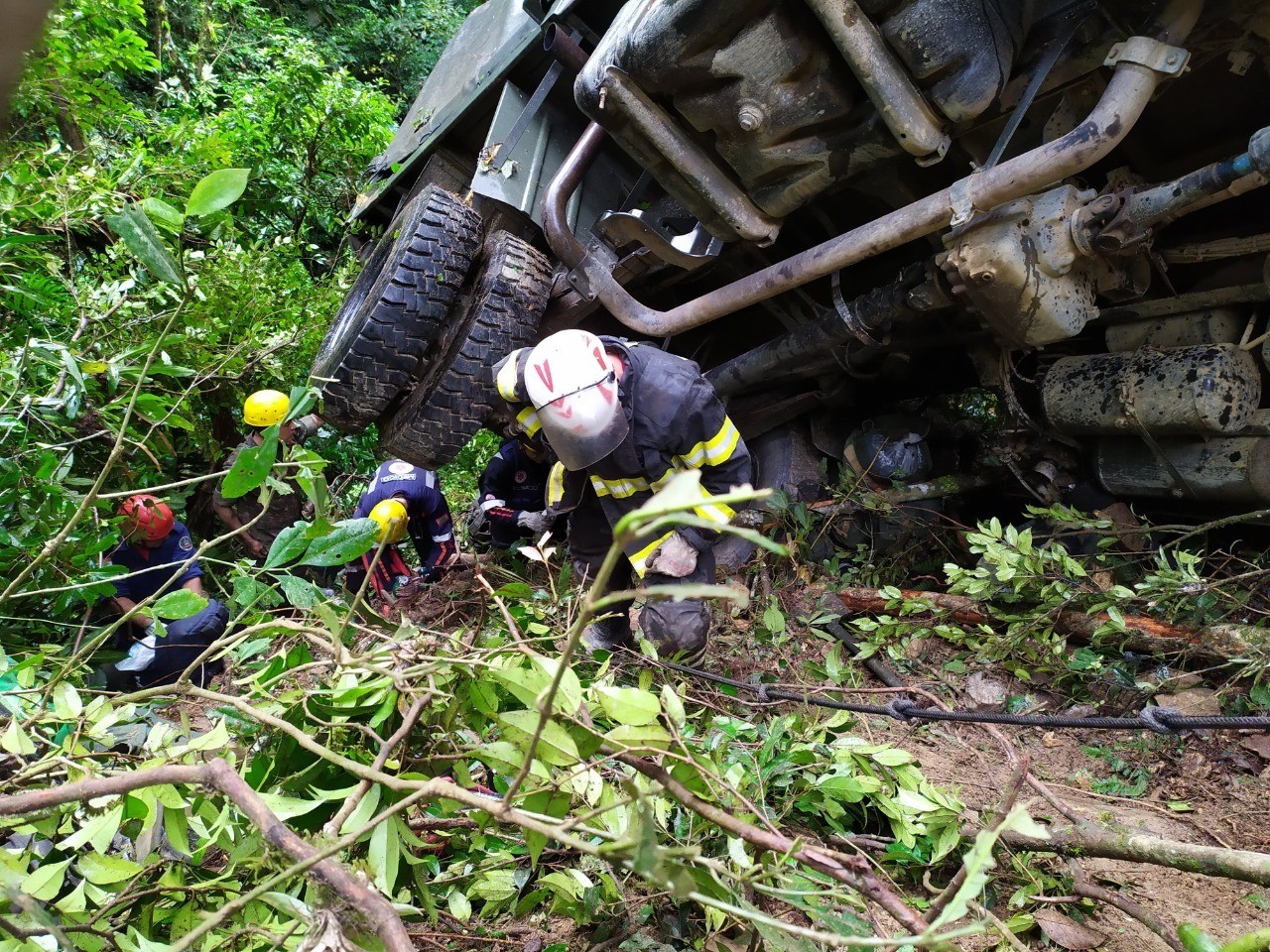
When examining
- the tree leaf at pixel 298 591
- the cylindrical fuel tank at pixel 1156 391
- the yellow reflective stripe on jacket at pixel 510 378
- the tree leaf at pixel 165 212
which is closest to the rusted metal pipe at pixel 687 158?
the yellow reflective stripe on jacket at pixel 510 378

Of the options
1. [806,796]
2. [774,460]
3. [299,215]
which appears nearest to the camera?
[806,796]

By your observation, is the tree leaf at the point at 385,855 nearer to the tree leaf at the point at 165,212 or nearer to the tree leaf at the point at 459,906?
the tree leaf at the point at 459,906

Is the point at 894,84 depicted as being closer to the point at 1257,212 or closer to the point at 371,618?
the point at 1257,212

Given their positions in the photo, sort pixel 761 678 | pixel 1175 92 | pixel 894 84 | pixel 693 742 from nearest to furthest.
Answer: pixel 693 742 < pixel 894 84 < pixel 1175 92 < pixel 761 678

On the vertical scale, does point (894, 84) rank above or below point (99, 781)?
above

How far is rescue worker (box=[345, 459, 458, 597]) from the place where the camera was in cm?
440

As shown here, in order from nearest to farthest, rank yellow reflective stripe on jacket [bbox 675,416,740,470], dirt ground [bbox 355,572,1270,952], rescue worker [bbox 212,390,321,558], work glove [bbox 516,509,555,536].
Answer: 1. dirt ground [bbox 355,572,1270,952]
2. yellow reflective stripe on jacket [bbox 675,416,740,470]
3. rescue worker [bbox 212,390,321,558]
4. work glove [bbox 516,509,555,536]

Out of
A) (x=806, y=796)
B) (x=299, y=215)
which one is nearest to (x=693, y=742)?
(x=806, y=796)

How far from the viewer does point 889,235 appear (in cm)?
217

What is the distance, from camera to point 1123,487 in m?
2.62

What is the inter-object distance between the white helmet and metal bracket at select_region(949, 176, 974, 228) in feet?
3.55

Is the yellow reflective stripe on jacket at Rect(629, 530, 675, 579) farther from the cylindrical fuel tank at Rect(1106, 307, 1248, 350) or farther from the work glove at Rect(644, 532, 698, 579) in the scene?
the cylindrical fuel tank at Rect(1106, 307, 1248, 350)

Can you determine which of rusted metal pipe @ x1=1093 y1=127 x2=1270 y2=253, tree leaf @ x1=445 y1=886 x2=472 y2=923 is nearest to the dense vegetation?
tree leaf @ x1=445 y1=886 x2=472 y2=923

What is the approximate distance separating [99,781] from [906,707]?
1466 mm
